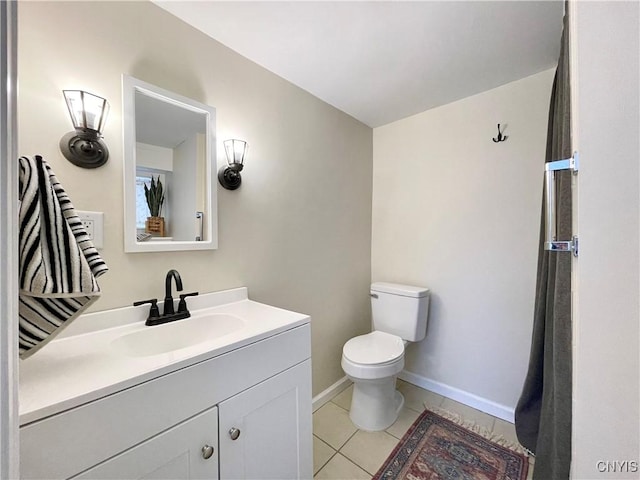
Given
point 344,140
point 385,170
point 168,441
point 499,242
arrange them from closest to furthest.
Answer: point 168,441
point 499,242
point 344,140
point 385,170

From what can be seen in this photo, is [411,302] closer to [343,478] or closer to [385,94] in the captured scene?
[343,478]

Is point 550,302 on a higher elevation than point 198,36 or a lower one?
lower

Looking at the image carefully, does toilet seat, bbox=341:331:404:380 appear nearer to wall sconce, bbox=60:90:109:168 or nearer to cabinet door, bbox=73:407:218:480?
cabinet door, bbox=73:407:218:480

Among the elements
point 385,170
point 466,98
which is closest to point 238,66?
point 385,170

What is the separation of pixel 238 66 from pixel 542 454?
90.1 inches

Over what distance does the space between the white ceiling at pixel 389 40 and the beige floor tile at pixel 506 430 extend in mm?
2153

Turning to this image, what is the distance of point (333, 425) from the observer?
166 centimetres

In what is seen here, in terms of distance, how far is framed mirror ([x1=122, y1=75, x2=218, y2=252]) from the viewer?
1061 mm

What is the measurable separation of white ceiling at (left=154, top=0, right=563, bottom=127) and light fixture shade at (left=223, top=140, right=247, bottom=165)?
1.68 ft

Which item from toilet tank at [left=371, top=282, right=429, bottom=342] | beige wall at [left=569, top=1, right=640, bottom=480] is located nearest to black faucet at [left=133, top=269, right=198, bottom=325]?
beige wall at [left=569, top=1, right=640, bottom=480]

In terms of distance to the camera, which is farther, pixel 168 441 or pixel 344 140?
pixel 344 140

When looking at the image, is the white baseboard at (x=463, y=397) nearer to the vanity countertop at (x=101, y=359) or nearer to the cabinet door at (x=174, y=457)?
the vanity countertop at (x=101, y=359)

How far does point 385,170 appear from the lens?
2.23m

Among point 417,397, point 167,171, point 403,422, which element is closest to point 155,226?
point 167,171
